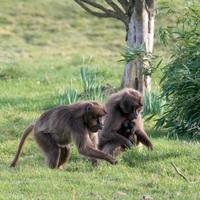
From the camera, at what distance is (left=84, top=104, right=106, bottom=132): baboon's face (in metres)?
9.34

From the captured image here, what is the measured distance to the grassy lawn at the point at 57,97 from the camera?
8.17 metres

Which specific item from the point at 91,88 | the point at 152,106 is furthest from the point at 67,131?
the point at 91,88

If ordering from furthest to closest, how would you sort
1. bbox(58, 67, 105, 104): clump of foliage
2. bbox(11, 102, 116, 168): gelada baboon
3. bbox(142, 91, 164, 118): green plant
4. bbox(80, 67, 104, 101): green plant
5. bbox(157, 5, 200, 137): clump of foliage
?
1. bbox(80, 67, 104, 101): green plant
2. bbox(58, 67, 105, 104): clump of foliage
3. bbox(142, 91, 164, 118): green plant
4. bbox(157, 5, 200, 137): clump of foliage
5. bbox(11, 102, 116, 168): gelada baboon

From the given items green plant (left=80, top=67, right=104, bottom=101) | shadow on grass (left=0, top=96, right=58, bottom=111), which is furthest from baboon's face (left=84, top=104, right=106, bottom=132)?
shadow on grass (left=0, top=96, right=58, bottom=111)

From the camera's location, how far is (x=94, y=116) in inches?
368

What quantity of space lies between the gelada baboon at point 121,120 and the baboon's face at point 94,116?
781mm

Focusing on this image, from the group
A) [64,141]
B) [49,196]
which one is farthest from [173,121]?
[49,196]

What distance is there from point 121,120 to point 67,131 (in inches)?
44.2

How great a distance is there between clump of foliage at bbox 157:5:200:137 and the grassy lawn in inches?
14.9

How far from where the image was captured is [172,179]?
8664 millimetres

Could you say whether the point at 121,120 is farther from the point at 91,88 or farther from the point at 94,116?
the point at 91,88

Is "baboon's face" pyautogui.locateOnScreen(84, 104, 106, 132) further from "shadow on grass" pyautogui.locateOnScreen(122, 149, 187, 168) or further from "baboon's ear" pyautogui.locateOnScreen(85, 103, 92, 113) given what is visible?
"shadow on grass" pyautogui.locateOnScreen(122, 149, 187, 168)

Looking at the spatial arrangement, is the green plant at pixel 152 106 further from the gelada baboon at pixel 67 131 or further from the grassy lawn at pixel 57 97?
the gelada baboon at pixel 67 131

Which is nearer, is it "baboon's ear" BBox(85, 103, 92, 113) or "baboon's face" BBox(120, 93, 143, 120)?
"baboon's ear" BBox(85, 103, 92, 113)
